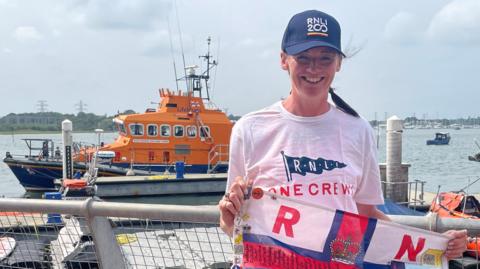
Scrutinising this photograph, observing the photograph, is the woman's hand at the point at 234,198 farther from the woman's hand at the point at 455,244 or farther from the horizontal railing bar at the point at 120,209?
the woman's hand at the point at 455,244

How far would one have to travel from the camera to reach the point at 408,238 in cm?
197

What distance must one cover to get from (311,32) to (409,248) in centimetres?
95

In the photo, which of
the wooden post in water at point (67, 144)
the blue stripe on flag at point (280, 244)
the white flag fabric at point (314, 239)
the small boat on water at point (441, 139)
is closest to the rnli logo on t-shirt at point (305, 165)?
the white flag fabric at point (314, 239)

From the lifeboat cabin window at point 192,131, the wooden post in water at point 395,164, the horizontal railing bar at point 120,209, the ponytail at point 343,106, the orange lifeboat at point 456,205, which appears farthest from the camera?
the lifeboat cabin window at point 192,131

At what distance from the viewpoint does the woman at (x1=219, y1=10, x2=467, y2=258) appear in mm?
1956

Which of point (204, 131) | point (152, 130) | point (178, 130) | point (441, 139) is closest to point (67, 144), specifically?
point (152, 130)

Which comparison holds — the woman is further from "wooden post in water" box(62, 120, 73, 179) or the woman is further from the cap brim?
"wooden post in water" box(62, 120, 73, 179)

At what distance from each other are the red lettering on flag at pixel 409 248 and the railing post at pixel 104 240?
1.64m

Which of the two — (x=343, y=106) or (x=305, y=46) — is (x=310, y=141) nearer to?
(x=343, y=106)

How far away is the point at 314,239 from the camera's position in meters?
1.93

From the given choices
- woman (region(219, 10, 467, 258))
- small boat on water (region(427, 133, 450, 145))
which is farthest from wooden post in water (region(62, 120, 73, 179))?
small boat on water (region(427, 133, 450, 145))

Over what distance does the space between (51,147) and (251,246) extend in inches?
790

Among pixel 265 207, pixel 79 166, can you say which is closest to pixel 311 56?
pixel 265 207

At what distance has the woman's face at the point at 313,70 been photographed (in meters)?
1.97
